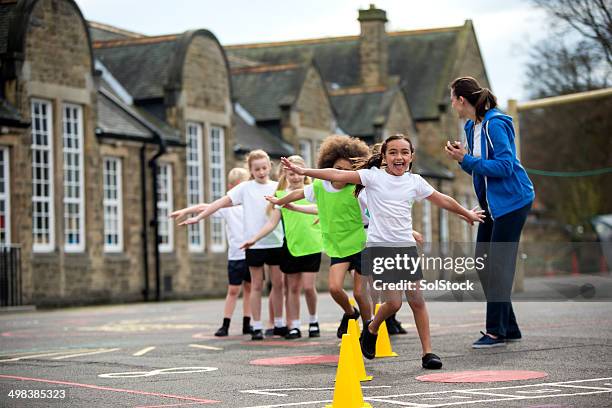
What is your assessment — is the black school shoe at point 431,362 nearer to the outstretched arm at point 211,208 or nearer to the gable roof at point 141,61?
the outstretched arm at point 211,208

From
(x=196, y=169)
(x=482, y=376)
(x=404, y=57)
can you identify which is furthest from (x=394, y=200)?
(x=404, y=57)

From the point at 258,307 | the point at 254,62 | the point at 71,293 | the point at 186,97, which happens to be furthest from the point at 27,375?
the point at 254,62

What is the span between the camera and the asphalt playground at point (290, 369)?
8984mm

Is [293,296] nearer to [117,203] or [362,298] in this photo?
[362,298]

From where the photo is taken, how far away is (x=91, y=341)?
51.1 ft

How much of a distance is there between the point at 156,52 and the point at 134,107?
7.45ft

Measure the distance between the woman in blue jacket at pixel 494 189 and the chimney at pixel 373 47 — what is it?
4498 centimetres

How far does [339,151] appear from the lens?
13023mm

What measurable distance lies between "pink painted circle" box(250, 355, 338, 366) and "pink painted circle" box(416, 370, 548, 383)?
1712mm

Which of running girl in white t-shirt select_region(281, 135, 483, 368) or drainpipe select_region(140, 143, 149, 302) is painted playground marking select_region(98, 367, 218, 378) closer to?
running girl in white t-shirt select_region(281, 135, 483, 368)

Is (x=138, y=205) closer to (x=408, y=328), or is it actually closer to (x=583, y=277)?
(x=408, y=328)

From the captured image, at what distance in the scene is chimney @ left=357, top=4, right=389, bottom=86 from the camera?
57.3 m

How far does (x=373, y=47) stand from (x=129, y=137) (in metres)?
24.8

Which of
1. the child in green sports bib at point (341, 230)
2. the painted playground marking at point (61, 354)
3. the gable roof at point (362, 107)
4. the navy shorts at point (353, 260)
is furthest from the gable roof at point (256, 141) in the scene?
the navy shorts at point (353, 260)
